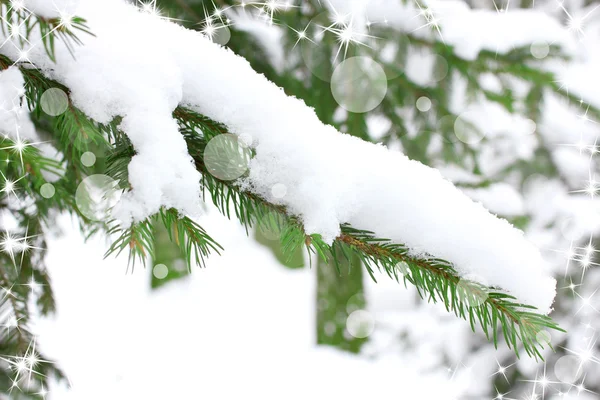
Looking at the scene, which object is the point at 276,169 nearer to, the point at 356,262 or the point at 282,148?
the point at 282,148

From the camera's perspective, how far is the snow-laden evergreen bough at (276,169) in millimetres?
Result: 744

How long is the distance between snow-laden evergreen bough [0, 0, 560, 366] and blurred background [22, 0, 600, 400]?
0.15 m

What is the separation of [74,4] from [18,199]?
3.27 feet

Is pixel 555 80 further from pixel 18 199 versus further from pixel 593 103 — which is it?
pixel 18 199

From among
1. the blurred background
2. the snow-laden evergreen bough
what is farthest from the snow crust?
the blurred background

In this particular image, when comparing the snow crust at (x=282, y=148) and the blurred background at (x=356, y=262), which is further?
the blurred background at (x=356, y=262)

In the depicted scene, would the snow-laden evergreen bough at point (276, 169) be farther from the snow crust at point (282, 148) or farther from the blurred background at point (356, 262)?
Result: the blurred background at point (356, 262)

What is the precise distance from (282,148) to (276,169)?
0.04 meters

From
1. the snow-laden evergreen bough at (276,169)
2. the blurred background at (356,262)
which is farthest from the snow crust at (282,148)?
the blurred background at (356,262)

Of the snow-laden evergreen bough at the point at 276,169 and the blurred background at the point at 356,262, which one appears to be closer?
the snow-laden evergreen bough at the point at 276,169

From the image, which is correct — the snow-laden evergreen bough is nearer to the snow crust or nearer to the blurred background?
the snow crust

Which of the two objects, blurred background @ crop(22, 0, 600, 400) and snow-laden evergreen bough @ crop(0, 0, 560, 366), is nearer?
snow-laden evergreen bough @ crop(0, 0, 560, 366)

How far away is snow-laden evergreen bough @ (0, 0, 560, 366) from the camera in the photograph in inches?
29.3

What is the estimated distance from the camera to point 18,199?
147cm
